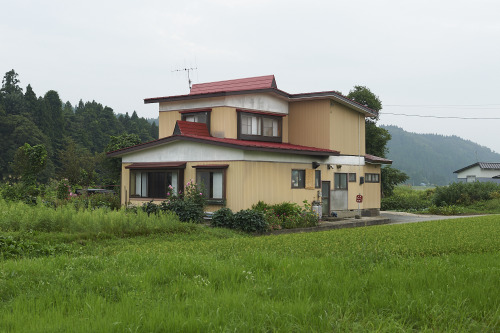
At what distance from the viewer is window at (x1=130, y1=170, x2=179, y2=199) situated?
22.5m

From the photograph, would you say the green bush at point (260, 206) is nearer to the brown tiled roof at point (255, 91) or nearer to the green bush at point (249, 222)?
the green bush at point (249, 222)

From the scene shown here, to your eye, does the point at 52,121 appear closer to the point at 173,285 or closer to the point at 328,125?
the point at 328,125

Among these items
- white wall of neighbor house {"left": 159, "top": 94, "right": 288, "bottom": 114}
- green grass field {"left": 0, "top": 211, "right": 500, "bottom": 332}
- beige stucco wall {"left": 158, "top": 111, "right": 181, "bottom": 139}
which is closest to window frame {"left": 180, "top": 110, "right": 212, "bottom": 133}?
white wall of neighbor house {"left": 159, "top": 94, "right": 288, "bottom": 114}

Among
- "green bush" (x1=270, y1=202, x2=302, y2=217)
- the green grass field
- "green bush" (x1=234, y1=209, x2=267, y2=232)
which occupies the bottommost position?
the green grass field

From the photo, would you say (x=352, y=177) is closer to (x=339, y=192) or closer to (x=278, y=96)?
(x=339, y=192)

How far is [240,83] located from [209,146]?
21.2ft

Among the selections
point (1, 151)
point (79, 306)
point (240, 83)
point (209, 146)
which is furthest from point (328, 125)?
point (1, 151)

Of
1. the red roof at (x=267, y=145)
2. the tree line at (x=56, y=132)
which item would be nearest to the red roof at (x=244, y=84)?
the red roof at (x=267, y=145)

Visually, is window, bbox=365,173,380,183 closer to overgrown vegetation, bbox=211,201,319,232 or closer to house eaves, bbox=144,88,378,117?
house eaves, bbox=144,88,378,117

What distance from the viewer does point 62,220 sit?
14445mm

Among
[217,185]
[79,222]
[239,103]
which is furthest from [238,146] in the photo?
[79,222]

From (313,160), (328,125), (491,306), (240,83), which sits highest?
(240,83)

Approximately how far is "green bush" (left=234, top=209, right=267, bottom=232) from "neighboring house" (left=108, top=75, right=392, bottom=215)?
193 cm

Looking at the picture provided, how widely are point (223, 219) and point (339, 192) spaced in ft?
31.7
